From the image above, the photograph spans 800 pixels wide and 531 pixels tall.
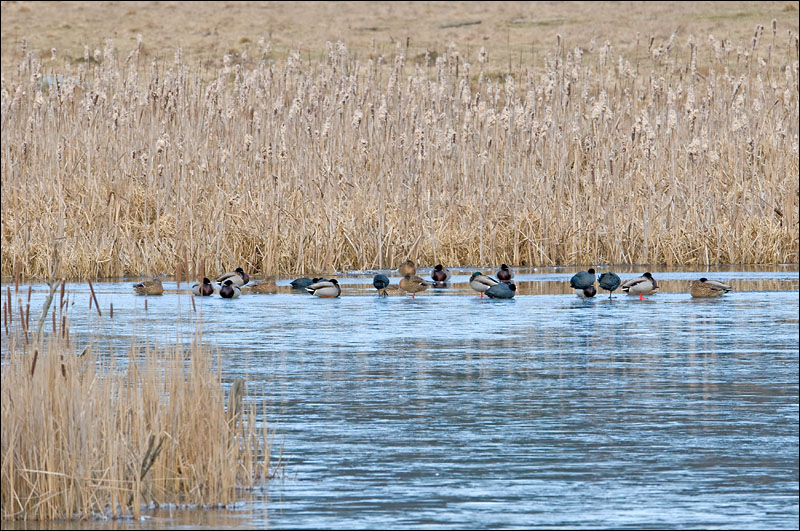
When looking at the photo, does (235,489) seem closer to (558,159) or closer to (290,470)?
(290,470)

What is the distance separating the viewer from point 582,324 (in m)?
11.0

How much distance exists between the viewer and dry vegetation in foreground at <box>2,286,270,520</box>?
202 inches

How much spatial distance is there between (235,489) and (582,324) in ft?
19.4

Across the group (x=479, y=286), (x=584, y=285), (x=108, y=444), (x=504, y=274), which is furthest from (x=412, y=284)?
(x=108, y=444)

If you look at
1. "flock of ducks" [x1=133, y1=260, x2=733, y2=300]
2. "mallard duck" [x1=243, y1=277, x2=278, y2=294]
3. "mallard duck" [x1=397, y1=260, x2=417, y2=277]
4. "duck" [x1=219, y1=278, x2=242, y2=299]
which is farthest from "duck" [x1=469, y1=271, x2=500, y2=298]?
"duck" [x1=219, y1=278, x2=242, y2=299]

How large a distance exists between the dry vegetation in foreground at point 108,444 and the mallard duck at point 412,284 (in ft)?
24.2

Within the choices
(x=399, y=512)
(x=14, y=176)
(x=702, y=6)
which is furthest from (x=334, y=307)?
(x=702, y=6)

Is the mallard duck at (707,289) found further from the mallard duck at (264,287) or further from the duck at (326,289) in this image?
the mallard duck at (264,287)

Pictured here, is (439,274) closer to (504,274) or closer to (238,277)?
(504,274)

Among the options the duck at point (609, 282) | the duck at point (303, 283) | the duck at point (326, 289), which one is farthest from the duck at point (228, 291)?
the duck at point (609, 282)

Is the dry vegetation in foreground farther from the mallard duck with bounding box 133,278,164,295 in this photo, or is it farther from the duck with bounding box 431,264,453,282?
the duck with bounding box 431,264,453,282

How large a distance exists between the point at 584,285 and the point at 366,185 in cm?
383

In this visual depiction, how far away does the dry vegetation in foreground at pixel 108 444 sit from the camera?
5141mm

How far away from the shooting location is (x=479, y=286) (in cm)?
1297
